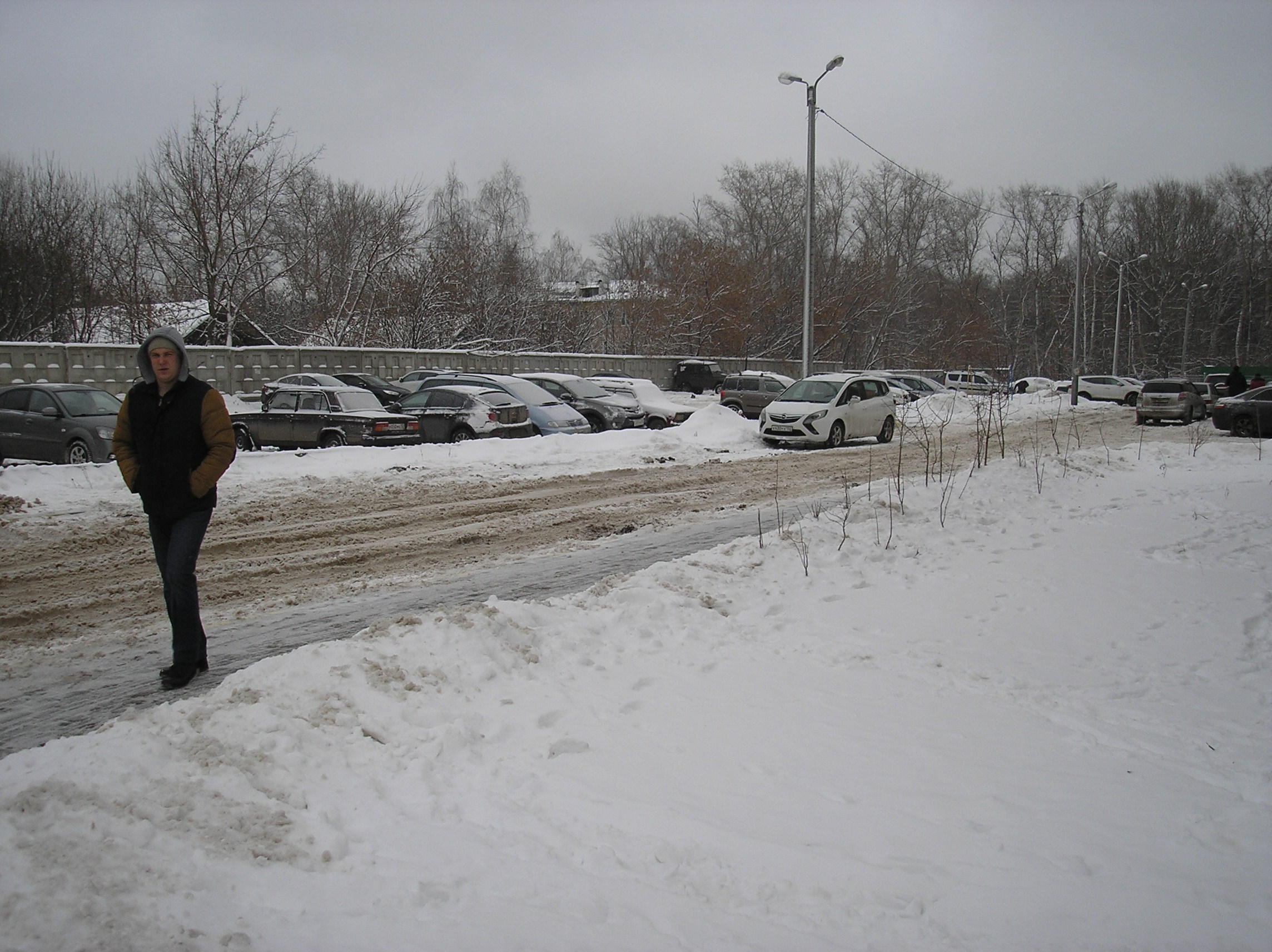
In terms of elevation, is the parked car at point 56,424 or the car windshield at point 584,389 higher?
the car windshield at point 584,389

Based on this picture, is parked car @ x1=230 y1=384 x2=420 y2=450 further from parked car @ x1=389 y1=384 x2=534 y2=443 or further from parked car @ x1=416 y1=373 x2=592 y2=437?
parked car @ x1=416 y1=373 x2=592 y2=437

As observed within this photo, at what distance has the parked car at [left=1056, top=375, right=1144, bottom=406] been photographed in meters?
40.5

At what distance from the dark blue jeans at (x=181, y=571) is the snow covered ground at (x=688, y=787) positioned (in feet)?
3.17

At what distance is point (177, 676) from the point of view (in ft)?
15.4

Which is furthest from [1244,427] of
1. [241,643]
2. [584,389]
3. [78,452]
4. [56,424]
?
[56,424]

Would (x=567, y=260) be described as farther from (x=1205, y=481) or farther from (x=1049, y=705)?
(x=1049, y=705)

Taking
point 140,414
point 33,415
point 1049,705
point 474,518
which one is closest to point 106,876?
point 140,414

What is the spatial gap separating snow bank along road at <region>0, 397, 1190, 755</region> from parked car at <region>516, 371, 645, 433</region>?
15.3 feet

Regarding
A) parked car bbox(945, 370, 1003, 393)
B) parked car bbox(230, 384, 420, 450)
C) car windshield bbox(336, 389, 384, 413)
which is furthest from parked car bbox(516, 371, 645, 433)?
parked car bbox(945, 370, 1003, 393)

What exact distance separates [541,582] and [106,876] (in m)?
4.53

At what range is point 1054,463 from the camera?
10969mm

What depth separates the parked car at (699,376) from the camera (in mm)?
39781

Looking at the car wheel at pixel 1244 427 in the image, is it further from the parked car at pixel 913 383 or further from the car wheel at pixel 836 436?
the parked car at pixel 913 383

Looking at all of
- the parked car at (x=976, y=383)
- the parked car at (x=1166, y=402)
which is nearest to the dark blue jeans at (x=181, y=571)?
the parked car at (x=976, y=383)
